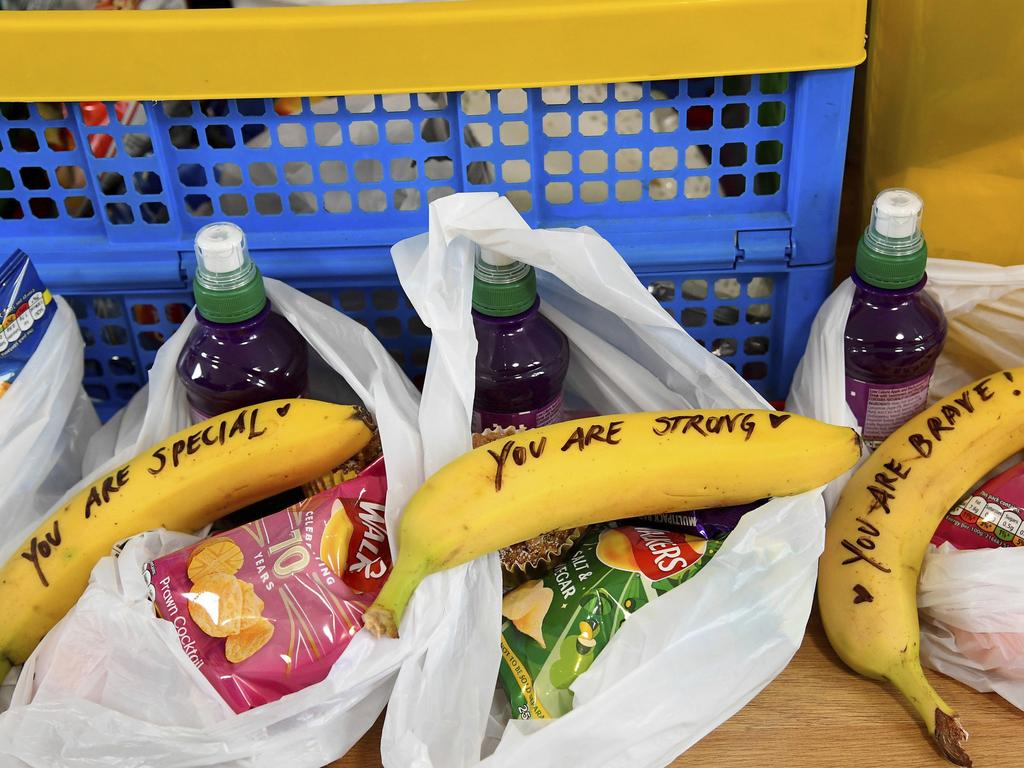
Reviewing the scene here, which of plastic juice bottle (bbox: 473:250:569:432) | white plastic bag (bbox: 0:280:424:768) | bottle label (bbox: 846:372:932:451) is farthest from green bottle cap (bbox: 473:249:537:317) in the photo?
bottle label (bbox: 846:372:932:451)

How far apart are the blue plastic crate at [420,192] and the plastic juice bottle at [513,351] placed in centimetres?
8

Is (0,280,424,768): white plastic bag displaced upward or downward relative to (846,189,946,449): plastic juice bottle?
downward

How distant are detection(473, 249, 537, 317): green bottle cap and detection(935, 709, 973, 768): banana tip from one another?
0.32 m

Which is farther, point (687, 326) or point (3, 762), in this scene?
point (687, 326)

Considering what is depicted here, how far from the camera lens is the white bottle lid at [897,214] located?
25.7 inches

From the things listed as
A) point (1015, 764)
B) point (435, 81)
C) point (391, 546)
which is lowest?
point (1015, 764)

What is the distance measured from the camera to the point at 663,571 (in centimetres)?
61

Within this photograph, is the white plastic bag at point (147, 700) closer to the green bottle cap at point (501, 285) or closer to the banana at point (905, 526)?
the green bottle cap at point (501, 285)

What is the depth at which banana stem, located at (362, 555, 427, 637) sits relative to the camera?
22.3 inches

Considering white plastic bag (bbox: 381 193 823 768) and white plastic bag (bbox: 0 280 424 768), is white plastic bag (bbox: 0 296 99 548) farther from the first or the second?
white plastic bag (bbox: 381 193 823 768)

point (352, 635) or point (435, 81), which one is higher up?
point (435, 81)

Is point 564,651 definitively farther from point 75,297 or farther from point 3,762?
point 75,297

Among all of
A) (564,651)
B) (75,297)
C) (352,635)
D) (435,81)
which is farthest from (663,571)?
(75,297)

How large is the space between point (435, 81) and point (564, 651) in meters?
0.33
